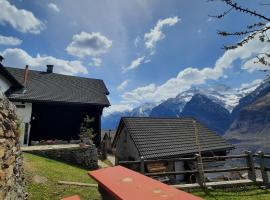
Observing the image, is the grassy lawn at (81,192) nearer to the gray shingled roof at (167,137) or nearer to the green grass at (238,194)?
the green grass at (238,194)

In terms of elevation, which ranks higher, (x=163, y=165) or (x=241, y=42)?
(x=241, y=42)

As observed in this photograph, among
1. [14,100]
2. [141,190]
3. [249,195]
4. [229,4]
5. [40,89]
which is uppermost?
[40,89]

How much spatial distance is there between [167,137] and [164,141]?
91 cm

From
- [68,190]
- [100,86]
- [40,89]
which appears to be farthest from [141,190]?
[100,86]

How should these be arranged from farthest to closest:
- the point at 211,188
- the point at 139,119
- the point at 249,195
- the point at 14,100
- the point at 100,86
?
the point at 100,86, the point at 139,119, the point at 14,100, the point at 211,188, the point at 249,195

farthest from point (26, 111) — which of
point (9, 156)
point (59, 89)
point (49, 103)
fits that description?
point (9, 156)

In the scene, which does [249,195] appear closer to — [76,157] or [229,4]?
[229,4]

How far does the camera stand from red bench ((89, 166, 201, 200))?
3159 mm

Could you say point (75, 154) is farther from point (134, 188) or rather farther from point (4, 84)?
point (134, 188)

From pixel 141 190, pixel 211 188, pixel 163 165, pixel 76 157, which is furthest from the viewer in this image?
pixel 163 165

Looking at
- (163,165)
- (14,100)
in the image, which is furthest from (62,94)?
(163,165)

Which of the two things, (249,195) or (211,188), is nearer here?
(249,195)

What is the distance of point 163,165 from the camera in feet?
72.9

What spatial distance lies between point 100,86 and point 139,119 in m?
10.1
